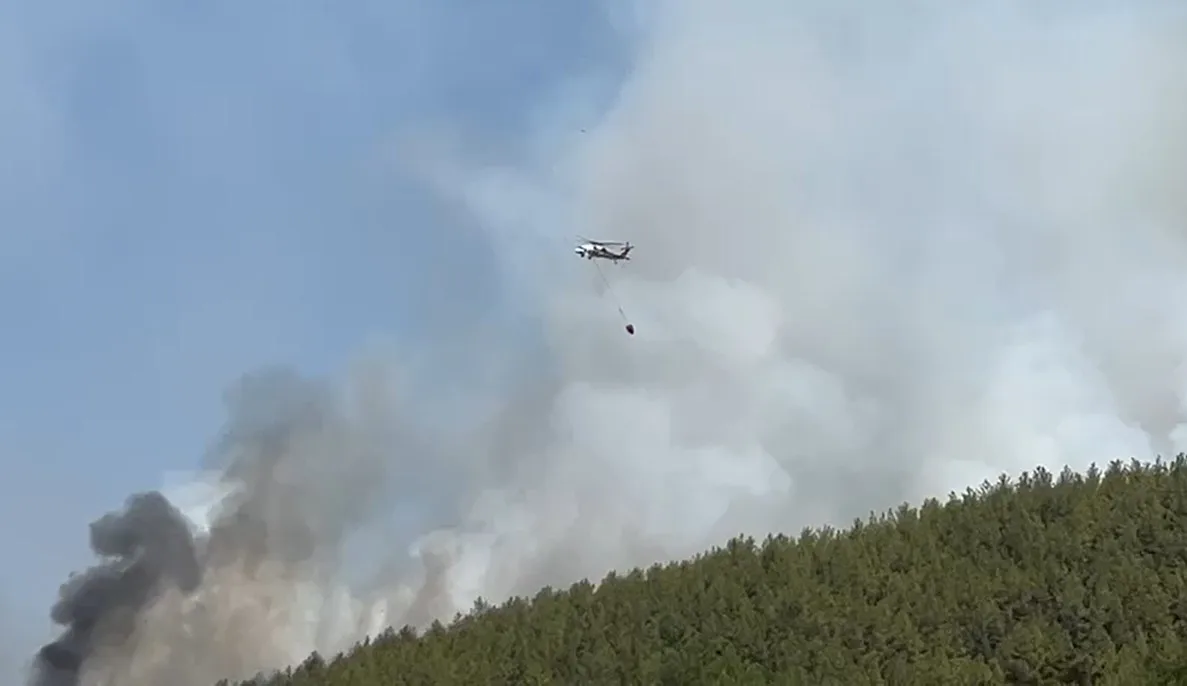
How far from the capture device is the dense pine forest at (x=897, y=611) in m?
29.3

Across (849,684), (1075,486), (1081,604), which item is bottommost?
(849,684)

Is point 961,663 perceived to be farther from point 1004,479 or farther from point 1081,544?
point 1004,479

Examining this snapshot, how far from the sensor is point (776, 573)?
34.9 metres

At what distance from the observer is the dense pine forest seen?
2927 cm

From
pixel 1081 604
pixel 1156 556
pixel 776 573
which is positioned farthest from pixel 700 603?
pixel 1156 556

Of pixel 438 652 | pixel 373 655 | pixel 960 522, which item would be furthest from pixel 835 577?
pixel 373 655

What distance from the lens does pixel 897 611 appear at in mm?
31094

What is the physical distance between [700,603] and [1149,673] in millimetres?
10466

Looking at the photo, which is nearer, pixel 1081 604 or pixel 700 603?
pixel 1081 604

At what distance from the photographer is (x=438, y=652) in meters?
33.9

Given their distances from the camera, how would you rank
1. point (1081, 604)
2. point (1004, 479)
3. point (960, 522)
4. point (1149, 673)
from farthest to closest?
point (1004, 479), point (960, 522), point (1081, 604), point (1149, 673)

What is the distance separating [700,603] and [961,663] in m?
7.06

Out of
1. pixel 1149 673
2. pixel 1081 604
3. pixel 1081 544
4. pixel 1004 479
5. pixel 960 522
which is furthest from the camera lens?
pixel 1004 479

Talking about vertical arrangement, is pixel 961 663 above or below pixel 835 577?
below
